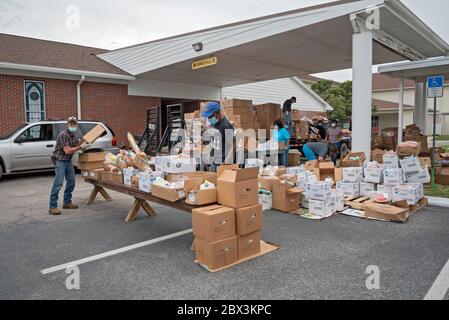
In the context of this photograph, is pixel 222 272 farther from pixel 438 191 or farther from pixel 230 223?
pixel 438 191

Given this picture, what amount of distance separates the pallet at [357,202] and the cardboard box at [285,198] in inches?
40.2

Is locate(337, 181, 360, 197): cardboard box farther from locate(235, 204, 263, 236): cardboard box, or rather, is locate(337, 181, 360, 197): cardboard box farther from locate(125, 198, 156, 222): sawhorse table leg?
locate(125, 198, 156, 222): sawhorse table leg

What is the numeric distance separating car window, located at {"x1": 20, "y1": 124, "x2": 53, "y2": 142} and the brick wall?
328 cm

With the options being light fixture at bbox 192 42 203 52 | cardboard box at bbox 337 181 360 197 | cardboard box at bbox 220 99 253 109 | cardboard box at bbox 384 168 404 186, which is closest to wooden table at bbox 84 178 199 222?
cardboard box at bbox 337 181 360 197

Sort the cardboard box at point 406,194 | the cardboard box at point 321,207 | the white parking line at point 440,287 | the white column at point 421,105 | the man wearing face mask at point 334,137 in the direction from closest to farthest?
the white parking line at point 440,287, the cardboard box at point 321,207, the cardboard box at point 406,194, the man wearing face mask at point 334,137, the white column at point 421,105

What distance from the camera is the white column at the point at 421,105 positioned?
1423cm

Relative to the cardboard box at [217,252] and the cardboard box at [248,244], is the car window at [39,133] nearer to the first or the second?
the cardboard box at [217,252]

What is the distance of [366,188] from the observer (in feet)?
24.0

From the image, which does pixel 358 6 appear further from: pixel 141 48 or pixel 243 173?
pixel 141 48

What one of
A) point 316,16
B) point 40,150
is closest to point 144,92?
point 40,150

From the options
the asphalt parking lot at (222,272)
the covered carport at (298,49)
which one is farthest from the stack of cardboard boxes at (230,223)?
the covered carport at (298,49)

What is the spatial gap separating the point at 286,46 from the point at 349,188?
6.45 meters

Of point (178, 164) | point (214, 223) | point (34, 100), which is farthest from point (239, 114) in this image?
point (214, 223)

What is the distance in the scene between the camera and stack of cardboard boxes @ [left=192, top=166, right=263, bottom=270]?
384 centimetres
